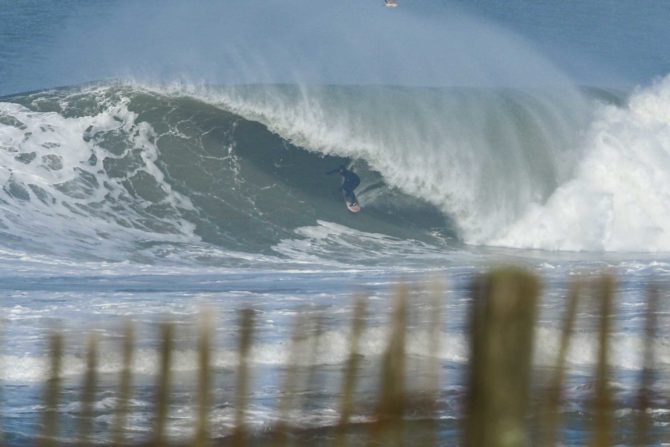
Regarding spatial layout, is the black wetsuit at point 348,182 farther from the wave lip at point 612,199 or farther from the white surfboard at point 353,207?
the wave lip at point 612,199

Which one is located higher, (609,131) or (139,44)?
(139,44)

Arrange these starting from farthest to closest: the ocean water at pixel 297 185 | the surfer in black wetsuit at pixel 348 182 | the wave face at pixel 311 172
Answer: the surfer in black wetsuit at pixel 348 182 → the wave face at pixel 311 172 → the ocean water at pixel 297 185

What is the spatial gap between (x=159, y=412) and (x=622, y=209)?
73.5 feet

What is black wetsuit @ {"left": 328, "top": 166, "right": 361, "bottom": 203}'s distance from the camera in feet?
80.4

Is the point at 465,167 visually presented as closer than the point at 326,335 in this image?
No

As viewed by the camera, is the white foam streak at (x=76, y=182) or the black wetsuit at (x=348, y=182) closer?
the white foam streak at (x=76, y=182)

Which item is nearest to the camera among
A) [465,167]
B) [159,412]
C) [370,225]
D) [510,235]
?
[159,412]

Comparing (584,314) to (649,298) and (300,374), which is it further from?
(300,374)

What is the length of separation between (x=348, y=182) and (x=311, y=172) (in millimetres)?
702

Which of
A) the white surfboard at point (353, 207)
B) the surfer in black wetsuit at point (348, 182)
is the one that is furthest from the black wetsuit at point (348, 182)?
the white surfboard at point (353, 207)

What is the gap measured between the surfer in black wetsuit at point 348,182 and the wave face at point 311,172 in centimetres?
19

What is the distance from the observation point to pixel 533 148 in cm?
2825

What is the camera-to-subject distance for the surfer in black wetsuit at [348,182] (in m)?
24.5

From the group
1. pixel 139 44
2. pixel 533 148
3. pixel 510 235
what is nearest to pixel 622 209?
pixel 510 235
